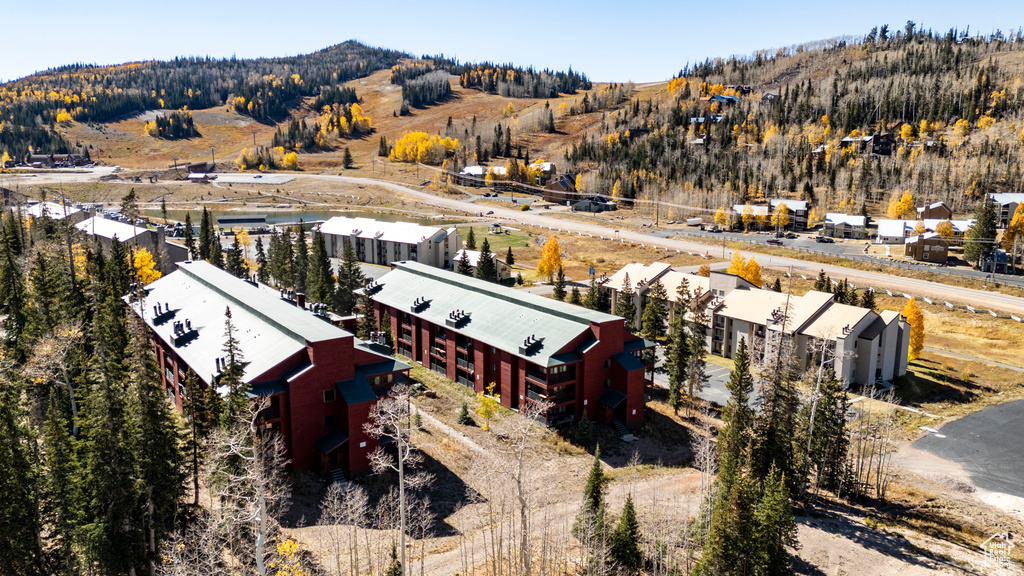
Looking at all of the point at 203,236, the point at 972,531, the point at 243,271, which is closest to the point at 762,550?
the point at 972,531

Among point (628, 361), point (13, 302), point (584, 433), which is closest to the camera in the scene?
point (584, 433)

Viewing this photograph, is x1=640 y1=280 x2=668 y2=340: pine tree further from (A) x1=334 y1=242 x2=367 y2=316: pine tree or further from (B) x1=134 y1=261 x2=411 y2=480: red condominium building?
(A) x1=334 y1=242 x2=367 y2=316: pine tree

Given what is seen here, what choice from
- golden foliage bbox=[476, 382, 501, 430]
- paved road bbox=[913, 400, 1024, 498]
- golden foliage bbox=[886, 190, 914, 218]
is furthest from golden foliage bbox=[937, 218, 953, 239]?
golden foliage bbox=[476, 382, 501, 430]

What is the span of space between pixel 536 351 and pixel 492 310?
31.3 feet

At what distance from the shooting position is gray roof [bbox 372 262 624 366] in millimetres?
55219

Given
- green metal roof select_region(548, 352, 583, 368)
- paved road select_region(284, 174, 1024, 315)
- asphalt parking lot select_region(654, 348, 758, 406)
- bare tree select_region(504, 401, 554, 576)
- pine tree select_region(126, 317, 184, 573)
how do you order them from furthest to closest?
paved road select_region(284, 174, 1024, 315) < asphalt parking lot select_region(654, 348, 758, 406) < green metal roof select_region(548, 352, 583, 368) < pine tree select_region(126, 317, 184, 573) < bare tree select_region(504, 401, 554, 576)

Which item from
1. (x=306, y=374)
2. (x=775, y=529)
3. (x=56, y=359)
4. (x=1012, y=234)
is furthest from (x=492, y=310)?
(x=1012, y=234)

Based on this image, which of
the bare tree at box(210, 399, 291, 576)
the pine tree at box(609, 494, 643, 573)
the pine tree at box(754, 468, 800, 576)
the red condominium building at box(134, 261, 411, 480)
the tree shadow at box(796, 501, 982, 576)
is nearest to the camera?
the bare tree at box(210, 399, 291, 576)

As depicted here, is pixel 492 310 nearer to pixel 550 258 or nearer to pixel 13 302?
pixel 550 258

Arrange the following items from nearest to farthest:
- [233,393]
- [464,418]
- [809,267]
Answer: [233,393] < [464,418] < [809,267]

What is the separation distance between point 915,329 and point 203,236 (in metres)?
96.2

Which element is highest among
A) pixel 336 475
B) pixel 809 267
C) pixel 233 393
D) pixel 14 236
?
pixel 14 236

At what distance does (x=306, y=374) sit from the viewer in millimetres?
44125

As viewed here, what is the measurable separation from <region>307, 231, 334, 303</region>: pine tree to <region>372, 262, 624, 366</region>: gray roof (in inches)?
357
